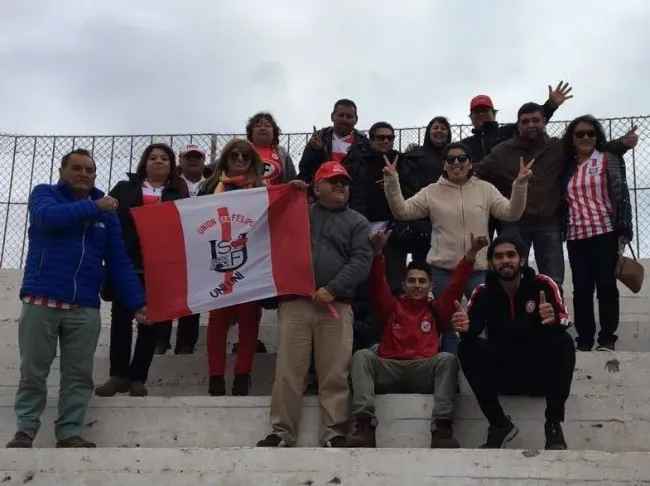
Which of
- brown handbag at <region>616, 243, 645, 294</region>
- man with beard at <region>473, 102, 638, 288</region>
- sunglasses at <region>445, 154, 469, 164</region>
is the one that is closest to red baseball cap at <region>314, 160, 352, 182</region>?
sunglasses at <region>445, 154, 469, 164</region>

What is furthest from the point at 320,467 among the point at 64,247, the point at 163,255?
the point at 163,255

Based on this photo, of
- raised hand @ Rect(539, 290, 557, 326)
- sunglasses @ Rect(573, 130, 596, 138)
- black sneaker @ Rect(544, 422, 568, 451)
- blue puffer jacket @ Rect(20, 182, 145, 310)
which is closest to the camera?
black sneaker @ Rect(544, 422, 568, 451)

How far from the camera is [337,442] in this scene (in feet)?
14.6

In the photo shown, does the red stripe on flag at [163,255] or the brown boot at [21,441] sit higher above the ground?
the red stripe on flag at [163,255]

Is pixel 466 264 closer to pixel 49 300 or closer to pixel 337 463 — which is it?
pixel 337 463

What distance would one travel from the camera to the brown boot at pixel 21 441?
4.54 meters

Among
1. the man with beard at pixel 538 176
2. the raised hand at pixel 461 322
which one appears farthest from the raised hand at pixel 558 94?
the raised hand at pixel 461 322

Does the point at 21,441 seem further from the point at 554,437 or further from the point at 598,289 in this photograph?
the point at 598,289

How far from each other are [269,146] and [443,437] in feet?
9.39

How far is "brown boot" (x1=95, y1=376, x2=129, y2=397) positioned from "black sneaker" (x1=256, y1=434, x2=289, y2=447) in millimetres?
1148

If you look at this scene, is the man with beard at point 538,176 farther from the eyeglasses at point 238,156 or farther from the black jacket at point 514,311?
the eyeglasses at point 238,156

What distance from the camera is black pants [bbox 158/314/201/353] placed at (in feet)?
19.8

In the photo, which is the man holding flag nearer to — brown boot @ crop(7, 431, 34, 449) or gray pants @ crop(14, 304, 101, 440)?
gray pants @ crop(14, 304, 101, 440)

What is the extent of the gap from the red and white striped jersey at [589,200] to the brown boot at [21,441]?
365 cm
